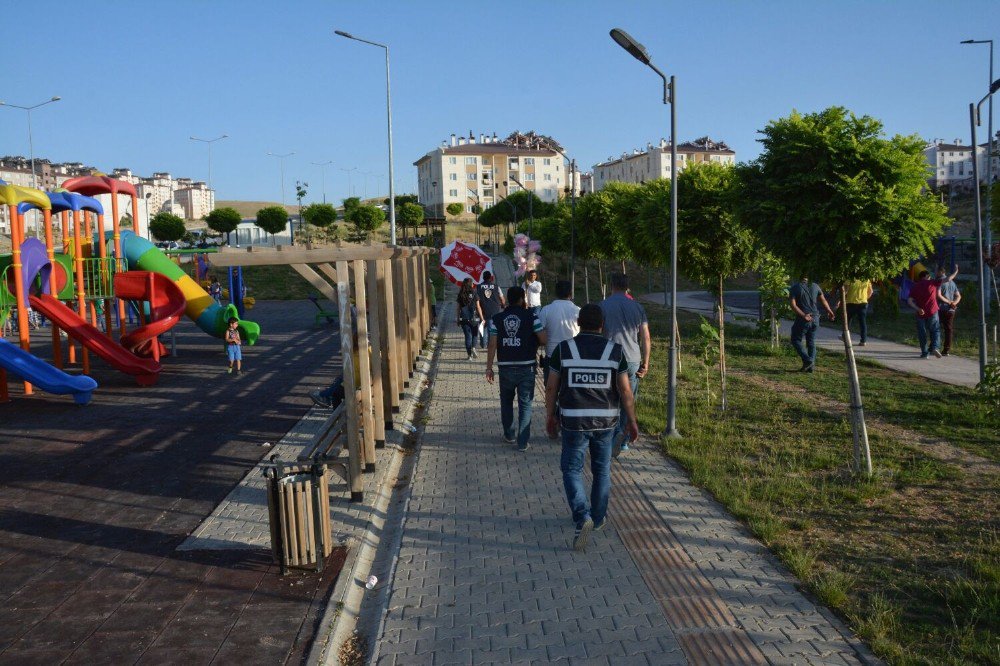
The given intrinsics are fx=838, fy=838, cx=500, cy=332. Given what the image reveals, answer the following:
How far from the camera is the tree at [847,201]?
770 cm

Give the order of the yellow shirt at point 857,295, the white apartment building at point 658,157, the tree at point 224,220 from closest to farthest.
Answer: the yellow shirt at point 857,295
the tree at point 224,220
the white apartment building at point 658,157

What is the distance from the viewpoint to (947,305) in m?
16.5

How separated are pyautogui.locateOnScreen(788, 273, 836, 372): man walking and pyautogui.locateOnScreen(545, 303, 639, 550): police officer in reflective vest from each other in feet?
29.5

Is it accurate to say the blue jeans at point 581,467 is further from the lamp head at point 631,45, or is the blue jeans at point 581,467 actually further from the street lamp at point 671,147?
the lamp head at point 631,45

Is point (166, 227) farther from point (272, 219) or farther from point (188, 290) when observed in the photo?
point (188, 290)

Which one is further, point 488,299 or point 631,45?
point 488,299

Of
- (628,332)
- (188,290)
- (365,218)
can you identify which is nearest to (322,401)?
(628,332)

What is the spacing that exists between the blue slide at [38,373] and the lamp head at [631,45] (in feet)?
30.6

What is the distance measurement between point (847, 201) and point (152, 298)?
43.8 feet

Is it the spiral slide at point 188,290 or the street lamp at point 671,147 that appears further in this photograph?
the spiral slide at point 188,290

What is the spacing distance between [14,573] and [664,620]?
4729mm

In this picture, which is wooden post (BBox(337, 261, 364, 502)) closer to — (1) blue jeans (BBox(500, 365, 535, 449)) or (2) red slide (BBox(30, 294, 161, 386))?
(1) blue jeans (BBox(500, 365, 535, 449))

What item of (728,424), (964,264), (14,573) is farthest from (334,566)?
(964,264)

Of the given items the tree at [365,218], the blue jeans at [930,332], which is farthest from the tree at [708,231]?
the tree at [365,218]
